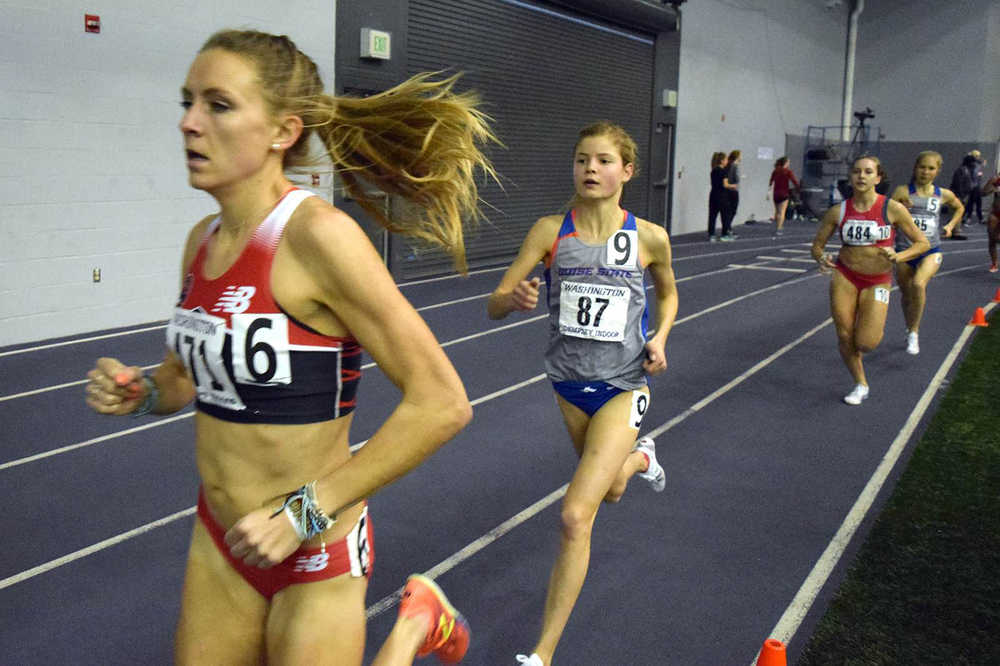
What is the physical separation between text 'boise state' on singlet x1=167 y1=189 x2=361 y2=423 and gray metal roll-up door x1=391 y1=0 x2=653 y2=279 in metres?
11.0

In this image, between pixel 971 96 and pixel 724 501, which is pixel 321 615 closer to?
pixel 724 501

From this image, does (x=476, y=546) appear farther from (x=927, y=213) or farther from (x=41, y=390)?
(x=927, y=213)

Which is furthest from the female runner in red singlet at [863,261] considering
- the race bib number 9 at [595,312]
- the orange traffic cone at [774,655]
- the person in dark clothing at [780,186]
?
the person in dark clothing at [780,186]

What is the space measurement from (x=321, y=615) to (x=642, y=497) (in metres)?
3.58

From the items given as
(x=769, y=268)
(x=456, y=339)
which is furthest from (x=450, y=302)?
(x=769, y=268)

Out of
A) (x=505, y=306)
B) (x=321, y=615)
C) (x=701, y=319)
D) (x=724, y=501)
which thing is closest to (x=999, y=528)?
(x=724, y=501)

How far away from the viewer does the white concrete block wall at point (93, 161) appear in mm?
8156

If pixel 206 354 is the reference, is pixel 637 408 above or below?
below

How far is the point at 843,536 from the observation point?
4684mm

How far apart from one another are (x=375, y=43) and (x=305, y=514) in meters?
11.1

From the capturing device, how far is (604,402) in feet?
12.3

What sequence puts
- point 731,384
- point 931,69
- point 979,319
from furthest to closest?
point 931,69 < point 979,319 < point 731,384

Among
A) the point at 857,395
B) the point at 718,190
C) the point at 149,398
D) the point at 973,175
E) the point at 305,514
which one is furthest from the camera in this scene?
the point at 973,175

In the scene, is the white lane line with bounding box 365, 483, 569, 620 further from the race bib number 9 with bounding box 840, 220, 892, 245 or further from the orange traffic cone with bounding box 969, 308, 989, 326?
the orange traffic cone with bounding box 969, 308, 989, 326
